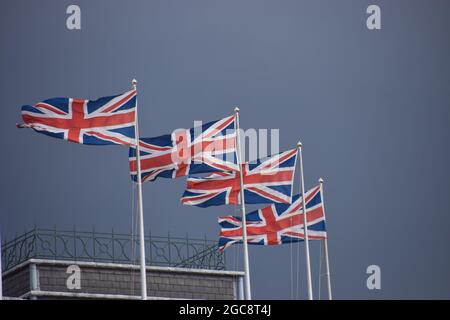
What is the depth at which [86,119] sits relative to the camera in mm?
52969

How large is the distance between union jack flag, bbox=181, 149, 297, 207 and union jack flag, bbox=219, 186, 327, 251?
6.61 ft

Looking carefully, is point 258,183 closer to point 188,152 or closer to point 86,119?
point 188,152

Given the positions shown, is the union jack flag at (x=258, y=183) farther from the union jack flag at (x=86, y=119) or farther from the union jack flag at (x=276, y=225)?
the union jack flag at (x=86, y=119)

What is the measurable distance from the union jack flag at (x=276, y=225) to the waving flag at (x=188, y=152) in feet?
13.0

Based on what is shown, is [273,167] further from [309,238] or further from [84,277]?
[84,277]

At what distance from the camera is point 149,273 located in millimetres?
68062

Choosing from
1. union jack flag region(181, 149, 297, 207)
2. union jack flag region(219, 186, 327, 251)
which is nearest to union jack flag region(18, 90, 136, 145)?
union jack flag region(181, 149, 297, 207)

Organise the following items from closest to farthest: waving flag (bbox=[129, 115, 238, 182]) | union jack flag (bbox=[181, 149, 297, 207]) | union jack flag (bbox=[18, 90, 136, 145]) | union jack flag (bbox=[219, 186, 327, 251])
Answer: union jack flag (bbox=[18, 90, 136, 145])
waving flag (bbox=[129, 115, 238, 182])
union jack flag (bbox=[181, 149, 297, 207])
union jack flag (bbox=[219, 186, 327, 251])

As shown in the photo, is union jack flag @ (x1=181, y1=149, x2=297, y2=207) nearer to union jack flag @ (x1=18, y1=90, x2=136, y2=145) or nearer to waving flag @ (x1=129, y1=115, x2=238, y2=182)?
waving flag @ (x1=129, y1=115, x2=238, y2=182)

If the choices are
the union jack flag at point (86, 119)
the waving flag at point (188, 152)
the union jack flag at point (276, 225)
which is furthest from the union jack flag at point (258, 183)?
the union jack flag at point (86, 119)

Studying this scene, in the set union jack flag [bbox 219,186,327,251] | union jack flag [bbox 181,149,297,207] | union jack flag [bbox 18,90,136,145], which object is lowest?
union jack flag [bbox 219,186,327,251]

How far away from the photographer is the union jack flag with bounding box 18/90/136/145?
52469 millimetres

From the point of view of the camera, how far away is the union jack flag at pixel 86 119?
5247cm
